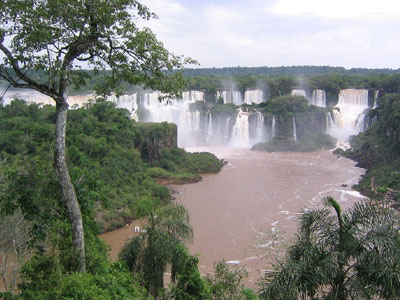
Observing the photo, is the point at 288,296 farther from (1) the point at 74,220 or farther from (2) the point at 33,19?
(2) the point at 33,19

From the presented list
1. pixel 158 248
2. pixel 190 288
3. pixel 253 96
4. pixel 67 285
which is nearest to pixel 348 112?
pixel 253 96

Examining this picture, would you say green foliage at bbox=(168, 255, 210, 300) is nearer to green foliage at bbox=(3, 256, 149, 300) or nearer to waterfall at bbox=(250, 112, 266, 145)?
green foliage at bbox=(3, 256, 149, 300)

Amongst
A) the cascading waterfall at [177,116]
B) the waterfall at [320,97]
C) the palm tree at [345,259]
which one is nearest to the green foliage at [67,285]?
the palm tree at [345,259]

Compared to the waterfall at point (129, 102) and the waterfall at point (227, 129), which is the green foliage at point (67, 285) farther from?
the waterfall at point (227, 129)

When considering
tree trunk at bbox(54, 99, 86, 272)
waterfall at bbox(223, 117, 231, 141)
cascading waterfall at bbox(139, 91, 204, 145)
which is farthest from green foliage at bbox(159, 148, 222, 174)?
tree trunk at bbox(54, 99, 86, 272)

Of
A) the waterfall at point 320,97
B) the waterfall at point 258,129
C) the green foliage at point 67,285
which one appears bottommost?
the waterfall at point 258,129

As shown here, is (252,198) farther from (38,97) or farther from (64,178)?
(38,97)

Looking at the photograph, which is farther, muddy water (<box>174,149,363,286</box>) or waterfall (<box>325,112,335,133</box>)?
waterfall (<box>325,112,335,133</box>)
